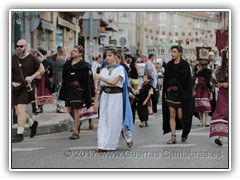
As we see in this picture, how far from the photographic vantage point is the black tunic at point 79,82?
1163 cm

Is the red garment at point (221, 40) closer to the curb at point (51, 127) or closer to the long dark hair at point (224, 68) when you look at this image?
the long dark hair at point (224, 68)

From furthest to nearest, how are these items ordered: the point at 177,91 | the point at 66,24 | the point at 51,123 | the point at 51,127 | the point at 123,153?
1. the point at 66,24
2. the point at 51,123
3. the point at 51,127
4. the point at 177,91
5. the point at 123,153

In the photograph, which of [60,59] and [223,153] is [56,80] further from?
[223,153]

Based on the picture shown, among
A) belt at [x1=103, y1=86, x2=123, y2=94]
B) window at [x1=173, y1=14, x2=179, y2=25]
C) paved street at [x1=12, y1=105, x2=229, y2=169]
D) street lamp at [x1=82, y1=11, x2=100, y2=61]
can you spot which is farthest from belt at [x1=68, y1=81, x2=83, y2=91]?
window at [x1=173, y1=14, x2=179, y2=25]

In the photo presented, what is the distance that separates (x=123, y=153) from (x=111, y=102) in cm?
82

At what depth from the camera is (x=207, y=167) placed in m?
8.50

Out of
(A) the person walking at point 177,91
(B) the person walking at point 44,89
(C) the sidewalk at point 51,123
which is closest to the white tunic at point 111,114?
(A) the person walking at point 177,91

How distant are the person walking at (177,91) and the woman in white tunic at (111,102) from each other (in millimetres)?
1263

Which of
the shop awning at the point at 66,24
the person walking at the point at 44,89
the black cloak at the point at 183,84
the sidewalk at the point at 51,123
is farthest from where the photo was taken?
the shop awning at the point at 66,24

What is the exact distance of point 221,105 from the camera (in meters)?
10.4

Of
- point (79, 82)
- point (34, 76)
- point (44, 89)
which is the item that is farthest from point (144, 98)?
point (34, 76)

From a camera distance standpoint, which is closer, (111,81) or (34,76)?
(111,81)

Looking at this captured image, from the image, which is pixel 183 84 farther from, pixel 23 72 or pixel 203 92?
pixel 203 92
